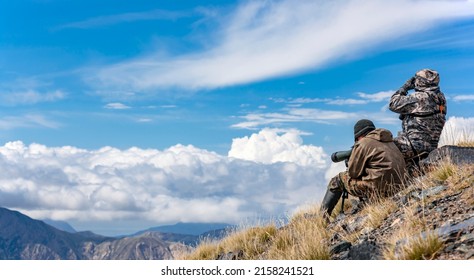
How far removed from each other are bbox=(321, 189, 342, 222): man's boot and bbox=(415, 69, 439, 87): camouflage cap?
385 cm

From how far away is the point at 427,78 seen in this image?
13.9 m

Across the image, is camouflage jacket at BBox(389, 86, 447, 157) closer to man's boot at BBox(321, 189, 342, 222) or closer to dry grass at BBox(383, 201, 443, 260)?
man's boot at BBox(321, 189, 342, 222)

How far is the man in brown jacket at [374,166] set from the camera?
39.3ft

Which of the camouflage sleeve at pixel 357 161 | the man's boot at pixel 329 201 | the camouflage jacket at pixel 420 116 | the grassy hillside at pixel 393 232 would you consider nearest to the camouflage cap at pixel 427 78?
the camouflage jacket at pixel 420 116

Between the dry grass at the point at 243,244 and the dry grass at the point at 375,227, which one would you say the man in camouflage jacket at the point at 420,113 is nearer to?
the dry grass at the point at 375,227

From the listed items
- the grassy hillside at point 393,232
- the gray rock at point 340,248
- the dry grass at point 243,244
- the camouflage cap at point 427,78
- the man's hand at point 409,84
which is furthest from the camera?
the man's hand at point 409,84

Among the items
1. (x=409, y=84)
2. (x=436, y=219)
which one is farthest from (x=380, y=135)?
(x=436, y=219)

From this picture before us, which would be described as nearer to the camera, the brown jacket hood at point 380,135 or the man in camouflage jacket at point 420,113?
the brown jacket hood at point 380,135

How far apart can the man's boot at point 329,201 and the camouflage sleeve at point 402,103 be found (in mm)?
2918

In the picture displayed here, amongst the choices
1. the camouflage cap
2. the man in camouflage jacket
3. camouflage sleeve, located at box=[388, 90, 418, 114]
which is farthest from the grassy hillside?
the camouflage cap

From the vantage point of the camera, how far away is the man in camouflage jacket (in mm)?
13789

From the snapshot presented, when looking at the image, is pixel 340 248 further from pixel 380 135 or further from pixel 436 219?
pixel 380 135

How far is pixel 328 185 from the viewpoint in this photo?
13.3m
